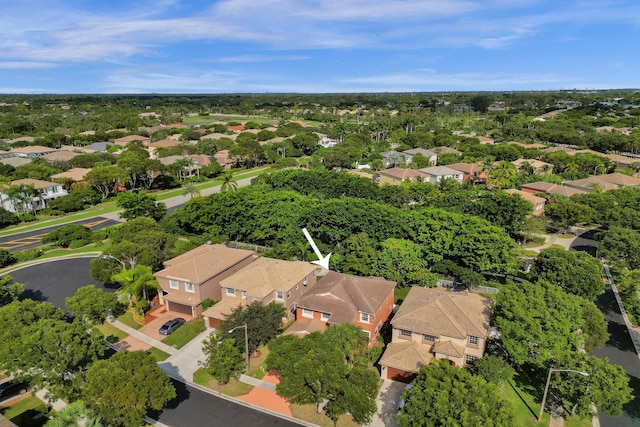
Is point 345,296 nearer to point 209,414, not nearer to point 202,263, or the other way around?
point 209,414

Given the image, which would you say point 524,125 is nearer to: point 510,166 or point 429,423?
point 510,166

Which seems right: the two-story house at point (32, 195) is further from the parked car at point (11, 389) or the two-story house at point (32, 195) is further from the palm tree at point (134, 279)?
the parked car at point (11, 389)

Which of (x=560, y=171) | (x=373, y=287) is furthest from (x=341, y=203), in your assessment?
(x=560, y=171)

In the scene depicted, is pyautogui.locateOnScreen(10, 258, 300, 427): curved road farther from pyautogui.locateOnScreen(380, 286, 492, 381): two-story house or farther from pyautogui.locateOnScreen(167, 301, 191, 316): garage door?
pyautogui.locateOnScreen(167, 301, 191, 316): garage door

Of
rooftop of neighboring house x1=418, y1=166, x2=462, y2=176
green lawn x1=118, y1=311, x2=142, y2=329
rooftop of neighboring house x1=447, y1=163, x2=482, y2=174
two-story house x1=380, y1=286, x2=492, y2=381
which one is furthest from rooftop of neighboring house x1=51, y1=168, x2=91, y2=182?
rooftop of neighboring house x1=447, y1=163, x2=482, y2=174

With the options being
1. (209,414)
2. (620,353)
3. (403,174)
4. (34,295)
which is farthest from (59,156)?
(620,353)

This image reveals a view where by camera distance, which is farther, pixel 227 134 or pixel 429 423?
pixel 227 134
